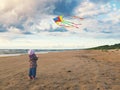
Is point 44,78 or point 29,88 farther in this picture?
point 44,78

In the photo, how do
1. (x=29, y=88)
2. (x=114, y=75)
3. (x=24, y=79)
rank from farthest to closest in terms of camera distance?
(x=114, y=75) → (x=24, y=79) → (x=29, y=88)

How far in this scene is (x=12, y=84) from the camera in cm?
1712

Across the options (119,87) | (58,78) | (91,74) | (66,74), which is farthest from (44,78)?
(119,87)

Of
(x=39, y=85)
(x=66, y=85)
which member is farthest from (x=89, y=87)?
(x=39, y=85)

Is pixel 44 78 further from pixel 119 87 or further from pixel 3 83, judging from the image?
pixel 119 87

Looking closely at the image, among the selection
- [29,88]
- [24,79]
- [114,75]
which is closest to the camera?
[29,88]

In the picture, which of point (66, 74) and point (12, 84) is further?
point (66, 74)

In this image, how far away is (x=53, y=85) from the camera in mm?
16891

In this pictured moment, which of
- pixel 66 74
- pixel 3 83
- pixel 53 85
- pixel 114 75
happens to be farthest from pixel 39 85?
pixel 114 75

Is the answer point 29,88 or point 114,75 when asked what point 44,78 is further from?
point 114,75

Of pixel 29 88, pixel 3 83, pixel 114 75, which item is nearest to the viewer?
pixel 29 88

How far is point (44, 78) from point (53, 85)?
2559mm

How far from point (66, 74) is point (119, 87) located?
5.44 meters

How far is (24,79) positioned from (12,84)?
6.13 ft
